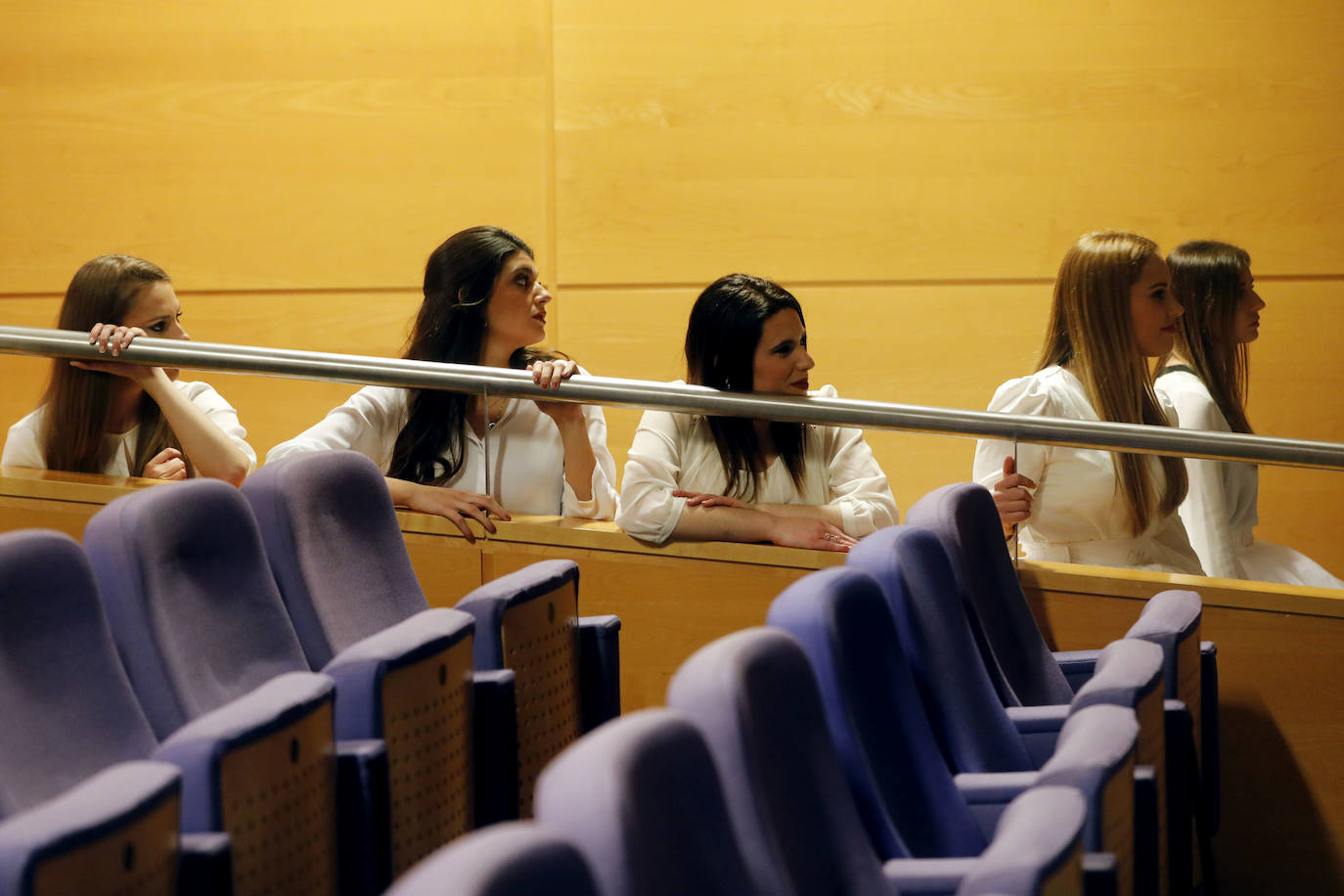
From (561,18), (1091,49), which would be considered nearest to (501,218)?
(561,18)

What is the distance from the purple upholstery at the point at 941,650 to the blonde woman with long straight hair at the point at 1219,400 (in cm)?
31

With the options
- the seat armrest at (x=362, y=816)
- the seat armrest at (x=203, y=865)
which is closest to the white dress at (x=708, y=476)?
the seat armrest at (x=362, y=816)

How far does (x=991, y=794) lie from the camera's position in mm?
776

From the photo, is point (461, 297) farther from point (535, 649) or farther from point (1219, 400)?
point (1219, 400)

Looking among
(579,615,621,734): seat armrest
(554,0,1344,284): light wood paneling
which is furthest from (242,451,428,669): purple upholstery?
(554,0,1344,284): light wood paneling

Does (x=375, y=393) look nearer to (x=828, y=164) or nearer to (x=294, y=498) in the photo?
(x=294, y=498)

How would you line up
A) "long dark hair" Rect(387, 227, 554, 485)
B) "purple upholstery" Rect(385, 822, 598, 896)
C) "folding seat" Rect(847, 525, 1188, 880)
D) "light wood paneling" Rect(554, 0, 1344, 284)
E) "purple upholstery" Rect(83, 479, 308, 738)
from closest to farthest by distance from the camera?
"purple upholstery" Rect(385, 822, 598, 896), "purple upholstery" Rect(83, 479, 308, 738), "folding seat" Rect(847, 525, 1188, 880), "long dark hair" Rect(387, 227, 554, 485), "light wood paneling" Rect(554, 0, 1344, 284)

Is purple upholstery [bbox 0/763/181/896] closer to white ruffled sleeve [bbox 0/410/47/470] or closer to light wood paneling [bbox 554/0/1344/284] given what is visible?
white ruffled sleeve [bbox 0/410/47/470]

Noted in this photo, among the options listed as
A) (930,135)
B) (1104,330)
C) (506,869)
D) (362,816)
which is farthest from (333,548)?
(930,135)

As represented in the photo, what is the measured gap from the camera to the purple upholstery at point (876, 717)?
68cm

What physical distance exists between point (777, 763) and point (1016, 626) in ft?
1.69

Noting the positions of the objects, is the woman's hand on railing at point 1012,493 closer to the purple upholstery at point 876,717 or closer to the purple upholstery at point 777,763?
the purple upholstery at point 876,717

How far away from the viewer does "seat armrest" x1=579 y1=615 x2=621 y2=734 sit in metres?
0.95

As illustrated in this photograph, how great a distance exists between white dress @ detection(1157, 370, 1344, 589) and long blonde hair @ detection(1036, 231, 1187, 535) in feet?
0.28
